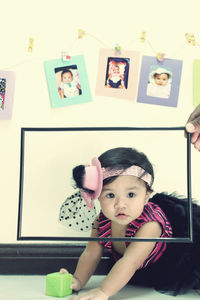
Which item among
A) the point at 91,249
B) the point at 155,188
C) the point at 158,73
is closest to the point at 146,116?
the point at 158,73

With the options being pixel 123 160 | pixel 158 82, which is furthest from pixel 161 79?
pixel 123 160

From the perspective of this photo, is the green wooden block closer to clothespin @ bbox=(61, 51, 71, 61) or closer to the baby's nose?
the baby's nose

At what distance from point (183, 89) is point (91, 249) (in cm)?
50

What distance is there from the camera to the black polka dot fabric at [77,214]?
903mm

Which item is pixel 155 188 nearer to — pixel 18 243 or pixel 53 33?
pixel 18 243

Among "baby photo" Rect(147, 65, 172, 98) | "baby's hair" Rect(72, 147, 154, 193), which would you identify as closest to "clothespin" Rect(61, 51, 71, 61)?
"baby photo" Rect(147, 65, 172, 98)

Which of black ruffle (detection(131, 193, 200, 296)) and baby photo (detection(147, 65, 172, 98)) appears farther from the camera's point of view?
baby photo (detection(147, 65, 172, 98))

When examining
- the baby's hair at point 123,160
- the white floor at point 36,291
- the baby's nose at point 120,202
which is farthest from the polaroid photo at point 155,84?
the white floor at point 36,291

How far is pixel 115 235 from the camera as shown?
0.89 metres

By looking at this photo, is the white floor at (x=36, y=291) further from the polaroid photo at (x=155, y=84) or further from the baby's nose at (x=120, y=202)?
the polaroid photo at (x=155, y=84)

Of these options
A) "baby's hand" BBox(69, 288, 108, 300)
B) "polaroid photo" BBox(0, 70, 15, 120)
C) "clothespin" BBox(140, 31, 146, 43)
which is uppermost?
"clothespin" BBox(140, 31, 146, 43)

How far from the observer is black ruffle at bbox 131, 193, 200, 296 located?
929mm

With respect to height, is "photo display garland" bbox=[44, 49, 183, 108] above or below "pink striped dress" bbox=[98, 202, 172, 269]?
above

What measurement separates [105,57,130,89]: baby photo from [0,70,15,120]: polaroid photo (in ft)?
0.83
